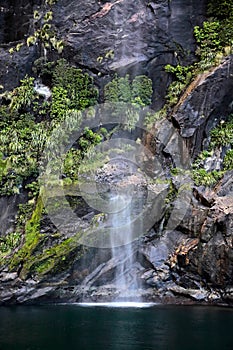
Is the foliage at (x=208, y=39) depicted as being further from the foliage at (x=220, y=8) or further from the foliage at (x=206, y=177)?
the foliage at (x=206, y=177)

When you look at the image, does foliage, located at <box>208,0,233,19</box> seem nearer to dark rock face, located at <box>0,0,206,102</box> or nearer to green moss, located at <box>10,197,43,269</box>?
dark rock face, located at <box>0,0,206,102</box>

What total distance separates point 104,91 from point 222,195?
9.00 meters

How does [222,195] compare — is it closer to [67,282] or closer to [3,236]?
[67,282]

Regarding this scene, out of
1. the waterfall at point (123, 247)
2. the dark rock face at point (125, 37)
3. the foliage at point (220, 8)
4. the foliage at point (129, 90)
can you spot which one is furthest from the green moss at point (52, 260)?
the foliage at point (220, 8)

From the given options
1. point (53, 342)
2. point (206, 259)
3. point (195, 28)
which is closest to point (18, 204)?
point (206, 259)

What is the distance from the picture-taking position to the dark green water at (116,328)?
411 inches

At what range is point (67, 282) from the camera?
57.0 feet

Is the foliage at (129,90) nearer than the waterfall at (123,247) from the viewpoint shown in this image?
No

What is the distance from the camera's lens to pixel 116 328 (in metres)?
12.2

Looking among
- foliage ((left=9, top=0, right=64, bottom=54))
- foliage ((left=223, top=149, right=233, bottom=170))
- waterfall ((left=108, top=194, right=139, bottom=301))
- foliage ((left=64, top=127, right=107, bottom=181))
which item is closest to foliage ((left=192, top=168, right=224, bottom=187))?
foliage ((left=223, top=149, right=233, bottom=170))

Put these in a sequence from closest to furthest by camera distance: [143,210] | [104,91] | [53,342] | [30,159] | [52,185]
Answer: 1. [53,342]
2. [143,210]
3. [52,185]
4. [30,159]
5. [104,91]

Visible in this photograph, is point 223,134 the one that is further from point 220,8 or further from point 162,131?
point 220,8

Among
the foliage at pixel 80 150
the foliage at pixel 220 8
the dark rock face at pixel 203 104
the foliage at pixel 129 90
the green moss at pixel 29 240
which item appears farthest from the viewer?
the foliage at pixel 220 8

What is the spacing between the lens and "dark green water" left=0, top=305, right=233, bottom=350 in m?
10.4
